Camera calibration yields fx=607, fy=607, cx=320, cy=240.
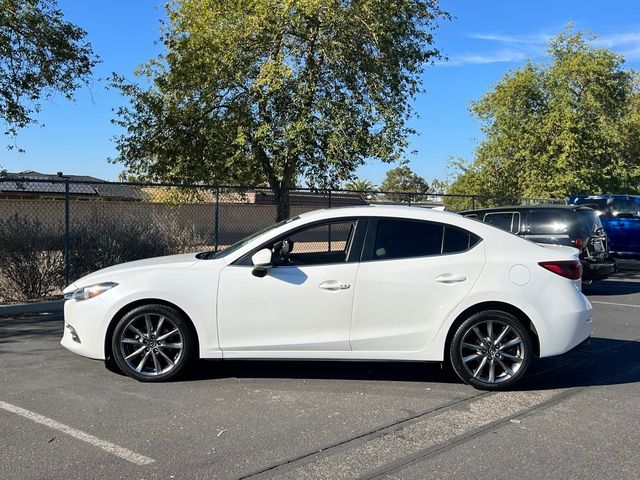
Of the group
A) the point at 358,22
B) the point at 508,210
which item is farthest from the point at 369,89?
the point at 508,210

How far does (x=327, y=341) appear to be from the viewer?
18.1ft

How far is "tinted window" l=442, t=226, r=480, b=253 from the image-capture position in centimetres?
569

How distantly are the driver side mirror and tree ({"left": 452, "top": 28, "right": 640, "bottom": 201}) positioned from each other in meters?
21.8

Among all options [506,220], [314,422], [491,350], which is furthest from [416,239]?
[506,220]

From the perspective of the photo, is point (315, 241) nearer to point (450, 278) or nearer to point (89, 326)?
point (450, 278)

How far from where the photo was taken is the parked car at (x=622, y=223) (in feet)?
55.2

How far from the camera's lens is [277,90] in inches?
525

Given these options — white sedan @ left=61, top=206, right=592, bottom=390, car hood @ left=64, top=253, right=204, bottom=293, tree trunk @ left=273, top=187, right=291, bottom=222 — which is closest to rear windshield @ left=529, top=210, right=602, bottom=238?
tree trunk @ left=273, top=187, right=291, bottom=222

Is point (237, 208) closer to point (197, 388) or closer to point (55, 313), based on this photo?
point (55, 313)

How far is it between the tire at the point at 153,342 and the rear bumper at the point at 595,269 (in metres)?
8.46

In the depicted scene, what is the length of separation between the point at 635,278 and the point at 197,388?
13.0m

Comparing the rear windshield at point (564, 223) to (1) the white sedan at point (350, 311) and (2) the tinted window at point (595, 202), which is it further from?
(1) the white sedan at point (350, 311)

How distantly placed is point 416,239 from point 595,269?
7247mm

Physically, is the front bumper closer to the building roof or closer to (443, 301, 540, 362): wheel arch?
(443, 301, 540, 362): wheel arch
